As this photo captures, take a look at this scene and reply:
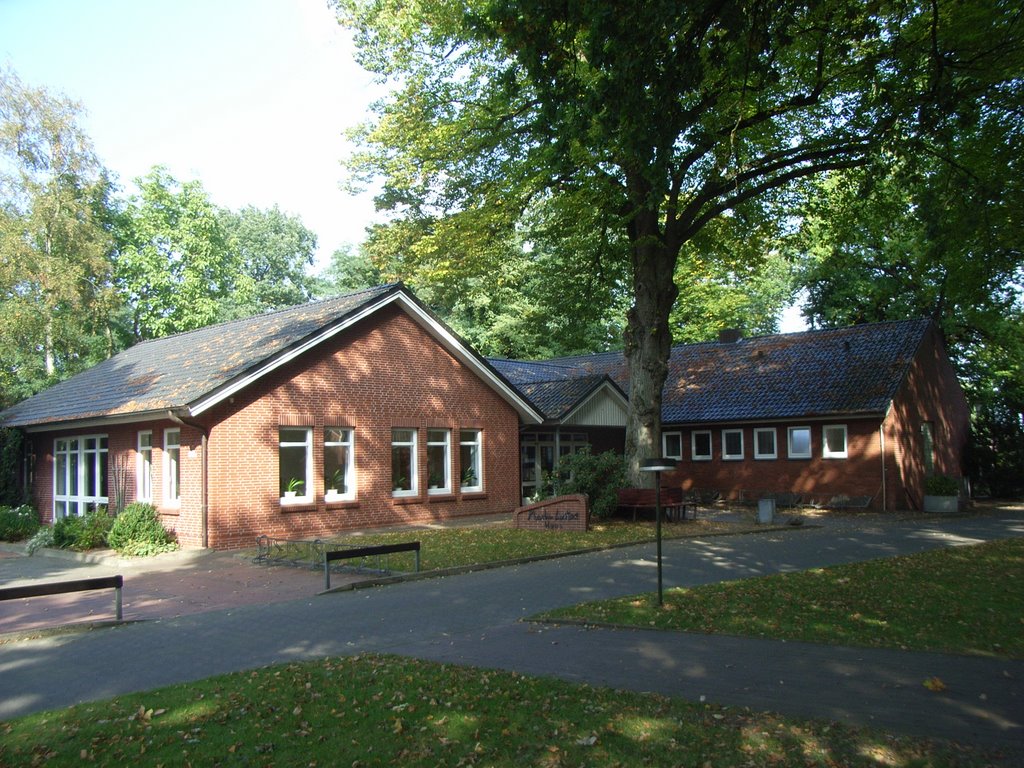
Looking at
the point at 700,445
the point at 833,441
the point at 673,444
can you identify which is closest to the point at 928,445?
the point at 833,441

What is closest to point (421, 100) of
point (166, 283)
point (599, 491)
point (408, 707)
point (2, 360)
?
point (599, 491)

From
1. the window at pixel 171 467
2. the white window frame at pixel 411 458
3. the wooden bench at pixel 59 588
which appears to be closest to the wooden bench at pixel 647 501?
the white window frame at pixel 411 458

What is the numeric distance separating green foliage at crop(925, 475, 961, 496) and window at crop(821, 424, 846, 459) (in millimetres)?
2999

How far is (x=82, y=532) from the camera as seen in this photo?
18.3m

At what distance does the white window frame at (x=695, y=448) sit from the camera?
31.2 meters

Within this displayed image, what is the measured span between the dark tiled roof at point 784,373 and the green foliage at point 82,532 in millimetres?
15175

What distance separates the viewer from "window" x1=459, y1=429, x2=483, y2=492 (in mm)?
24391

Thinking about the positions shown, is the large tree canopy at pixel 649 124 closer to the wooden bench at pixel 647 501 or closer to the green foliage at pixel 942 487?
the wooden bench at pixel 647 501

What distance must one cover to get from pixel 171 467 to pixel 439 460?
729 centimetres

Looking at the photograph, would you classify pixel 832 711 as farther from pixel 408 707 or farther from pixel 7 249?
pixel 7 249

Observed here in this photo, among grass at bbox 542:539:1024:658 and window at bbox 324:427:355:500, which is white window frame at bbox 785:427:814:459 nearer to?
grass at bbox 542:539:1024:658

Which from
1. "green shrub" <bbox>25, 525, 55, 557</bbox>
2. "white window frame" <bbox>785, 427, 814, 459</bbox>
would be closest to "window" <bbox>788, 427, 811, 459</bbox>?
"white window frame" <bbox>785, 427, 814, 459</bbox>

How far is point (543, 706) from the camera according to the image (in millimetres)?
6332

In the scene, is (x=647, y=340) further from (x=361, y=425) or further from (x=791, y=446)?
(x=791, y=446)
